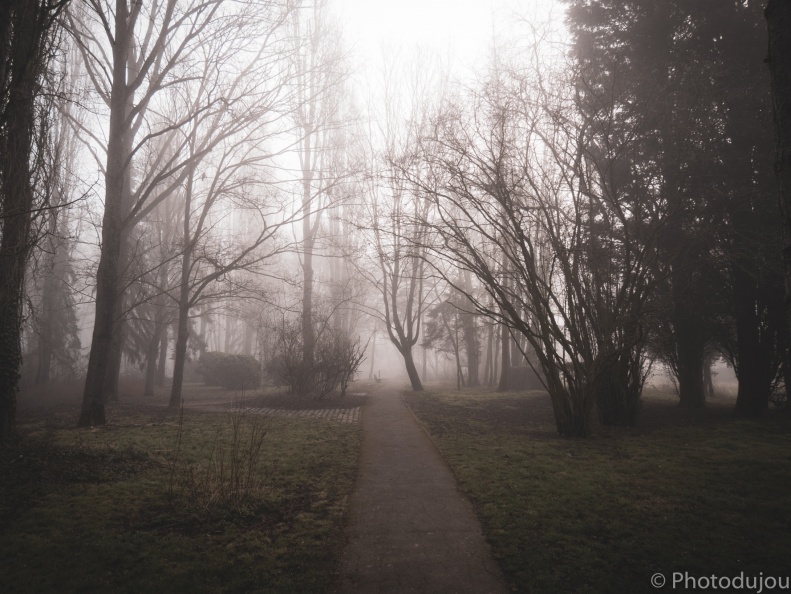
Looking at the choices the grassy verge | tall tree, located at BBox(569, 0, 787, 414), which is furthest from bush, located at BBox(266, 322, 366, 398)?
tall tree, located at BBox(569, 0, 787, 414)

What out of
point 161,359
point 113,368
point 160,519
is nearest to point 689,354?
point 160,519

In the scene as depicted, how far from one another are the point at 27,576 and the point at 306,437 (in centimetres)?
459

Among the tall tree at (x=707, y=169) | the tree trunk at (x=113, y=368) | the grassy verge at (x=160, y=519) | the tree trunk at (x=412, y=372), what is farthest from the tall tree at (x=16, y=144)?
the tree trunk at (x=412, y=372)

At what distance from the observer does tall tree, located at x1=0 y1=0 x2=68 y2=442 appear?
4039 millimetres

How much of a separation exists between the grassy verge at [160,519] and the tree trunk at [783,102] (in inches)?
140

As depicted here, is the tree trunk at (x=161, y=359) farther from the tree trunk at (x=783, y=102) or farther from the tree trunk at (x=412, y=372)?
the tree trunk at (x=783, y=102)

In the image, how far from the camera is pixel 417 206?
1582 cm

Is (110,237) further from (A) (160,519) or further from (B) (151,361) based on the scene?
(B) (151,361)

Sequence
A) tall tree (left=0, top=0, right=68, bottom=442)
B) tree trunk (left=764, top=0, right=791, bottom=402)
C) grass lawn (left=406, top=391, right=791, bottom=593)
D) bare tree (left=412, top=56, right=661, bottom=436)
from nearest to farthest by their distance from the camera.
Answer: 1. tree trunk (left=764, top=0, right=791, bottom=402)
2. grass lawn (left=406, top=391, right=791, bottom=593)
3. tall tree (left=0, top=0, right=68, bottom=442)
4. bare tree (left=412, top=56, right=661, bottom=436)

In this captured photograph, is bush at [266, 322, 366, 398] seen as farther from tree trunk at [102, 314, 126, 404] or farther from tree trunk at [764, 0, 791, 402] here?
tree trunk at [764, 0, 791, 402]

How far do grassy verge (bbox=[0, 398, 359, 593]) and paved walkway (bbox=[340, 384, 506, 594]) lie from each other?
21 cm

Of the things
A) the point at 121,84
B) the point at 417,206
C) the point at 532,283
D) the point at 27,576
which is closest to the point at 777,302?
the point at 532,283

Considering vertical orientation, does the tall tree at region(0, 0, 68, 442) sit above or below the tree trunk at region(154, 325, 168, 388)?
above

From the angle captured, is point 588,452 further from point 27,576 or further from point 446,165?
point 27,576
